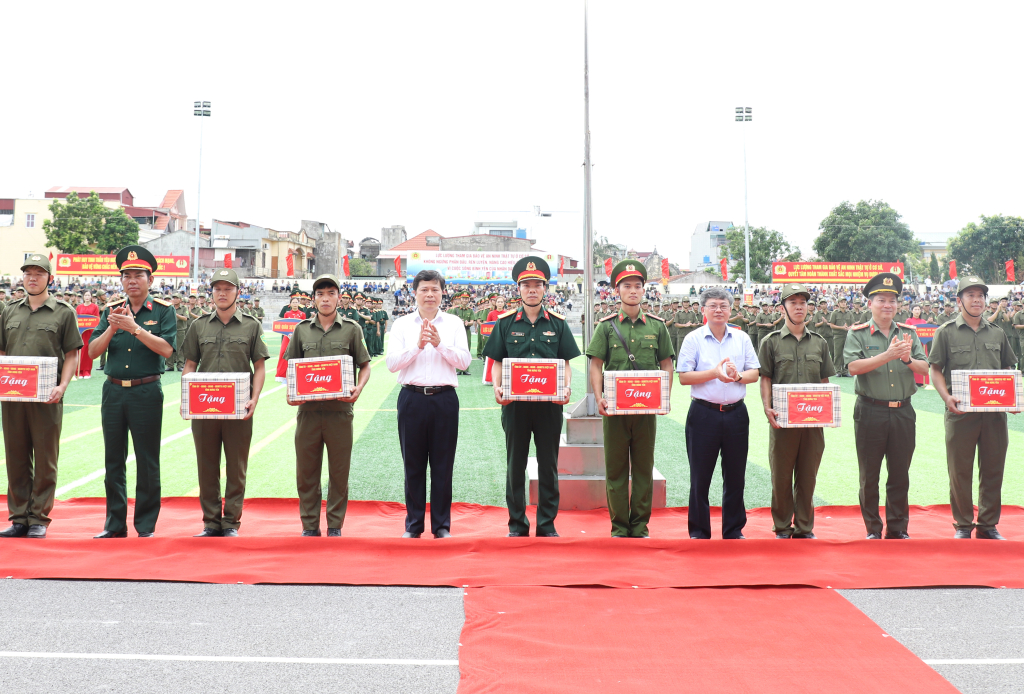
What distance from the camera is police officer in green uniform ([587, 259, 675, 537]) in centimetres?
504

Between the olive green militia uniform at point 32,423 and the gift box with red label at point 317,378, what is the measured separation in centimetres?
169

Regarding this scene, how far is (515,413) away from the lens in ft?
16.6

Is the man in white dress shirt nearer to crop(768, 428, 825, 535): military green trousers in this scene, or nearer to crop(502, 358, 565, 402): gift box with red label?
crop(502, 358, 565, 402): gift box with red label

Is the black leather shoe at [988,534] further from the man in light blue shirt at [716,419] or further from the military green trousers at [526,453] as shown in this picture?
the military green trousers at [526,453]

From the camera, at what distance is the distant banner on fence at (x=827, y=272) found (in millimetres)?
39375

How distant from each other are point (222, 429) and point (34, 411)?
1.28 metres

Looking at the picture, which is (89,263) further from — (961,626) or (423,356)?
(961,626)

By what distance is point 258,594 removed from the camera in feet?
13.1

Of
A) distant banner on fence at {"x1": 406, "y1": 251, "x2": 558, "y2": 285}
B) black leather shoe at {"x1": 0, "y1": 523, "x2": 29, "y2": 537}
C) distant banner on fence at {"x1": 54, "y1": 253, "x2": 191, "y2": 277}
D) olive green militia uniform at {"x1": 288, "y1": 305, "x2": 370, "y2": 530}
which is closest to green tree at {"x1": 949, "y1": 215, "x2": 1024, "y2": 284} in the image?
distant banner on fence at {"x1": 406, "y1": 251, "x2": 558, "y2": 285}

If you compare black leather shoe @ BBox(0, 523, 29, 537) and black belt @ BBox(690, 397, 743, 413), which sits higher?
black belt @ BBox(690, 397, 743, 413)

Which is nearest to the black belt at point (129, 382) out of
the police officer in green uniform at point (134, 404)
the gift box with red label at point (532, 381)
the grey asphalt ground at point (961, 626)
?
the police officer in green uniform at point (134, 404)

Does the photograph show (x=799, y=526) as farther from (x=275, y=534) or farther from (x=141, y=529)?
(x=141, y=529)

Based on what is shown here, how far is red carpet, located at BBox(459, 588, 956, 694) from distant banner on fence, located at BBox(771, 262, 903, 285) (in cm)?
3759

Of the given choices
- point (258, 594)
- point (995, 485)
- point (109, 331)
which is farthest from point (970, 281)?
point (109, 331)
